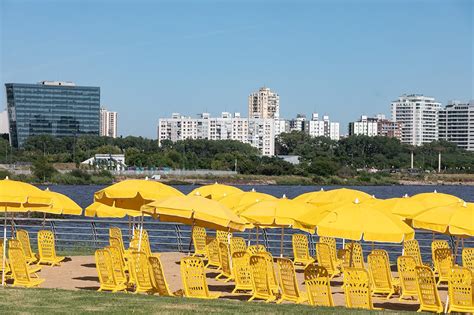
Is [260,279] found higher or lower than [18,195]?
lower

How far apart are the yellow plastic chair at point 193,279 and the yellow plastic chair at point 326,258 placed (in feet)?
16.9

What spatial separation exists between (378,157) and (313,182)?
49.7 metres

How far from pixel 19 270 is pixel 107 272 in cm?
154

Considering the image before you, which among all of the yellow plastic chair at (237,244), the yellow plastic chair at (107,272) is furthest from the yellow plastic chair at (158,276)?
the yellow plastic chair at (237,244)

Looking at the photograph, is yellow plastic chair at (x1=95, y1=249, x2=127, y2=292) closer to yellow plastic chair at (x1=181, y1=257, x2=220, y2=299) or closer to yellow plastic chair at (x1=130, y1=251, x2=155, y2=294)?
yellow plastic chair at (x1=130, y1=251, x2=155, y2=294)

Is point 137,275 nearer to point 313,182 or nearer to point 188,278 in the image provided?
point 188,278

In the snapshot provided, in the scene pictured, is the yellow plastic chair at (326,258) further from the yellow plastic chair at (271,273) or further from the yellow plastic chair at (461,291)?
the yellow plastic chair at (461,291)

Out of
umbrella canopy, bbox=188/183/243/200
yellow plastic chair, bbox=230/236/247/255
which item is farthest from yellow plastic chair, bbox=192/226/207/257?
yellow plastic chair, bbox=230/236/247/255

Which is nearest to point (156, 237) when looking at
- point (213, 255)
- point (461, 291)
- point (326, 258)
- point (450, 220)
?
point (213, 255)

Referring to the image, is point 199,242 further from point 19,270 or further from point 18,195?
point 19,270

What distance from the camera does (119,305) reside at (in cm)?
1280

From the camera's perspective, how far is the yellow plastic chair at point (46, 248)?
68.6 ft

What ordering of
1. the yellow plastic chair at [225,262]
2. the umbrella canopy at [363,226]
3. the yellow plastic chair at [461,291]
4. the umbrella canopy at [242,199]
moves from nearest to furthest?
the yellow plastic chair at [461,291], the umbrella canopy at [363,226], the yellow plastic chair at [225,262], the umbrella canopy at [242,199]

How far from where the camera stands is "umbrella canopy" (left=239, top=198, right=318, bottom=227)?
20.1m
